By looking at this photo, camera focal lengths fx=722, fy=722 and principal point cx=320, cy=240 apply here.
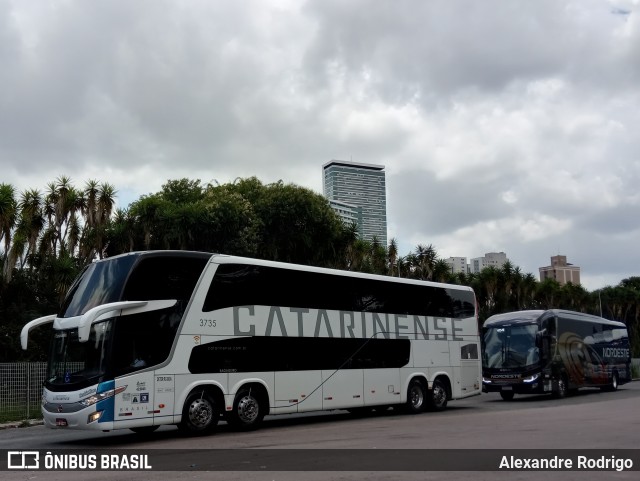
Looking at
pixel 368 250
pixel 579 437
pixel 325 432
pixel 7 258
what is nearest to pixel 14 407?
pixel 325 432

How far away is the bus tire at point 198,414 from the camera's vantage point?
15.8 metres

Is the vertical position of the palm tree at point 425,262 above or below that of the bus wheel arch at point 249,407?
above

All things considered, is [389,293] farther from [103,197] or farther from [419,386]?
[103,197]

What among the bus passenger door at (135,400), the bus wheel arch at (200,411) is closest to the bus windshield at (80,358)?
the bus passenger door at (135,400)

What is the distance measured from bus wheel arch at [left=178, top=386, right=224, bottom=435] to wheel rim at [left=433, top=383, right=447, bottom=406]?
884 centimetres

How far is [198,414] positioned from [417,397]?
864 centimetres

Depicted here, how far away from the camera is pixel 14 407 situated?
2356cm

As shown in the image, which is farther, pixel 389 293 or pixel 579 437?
pixel 389 293

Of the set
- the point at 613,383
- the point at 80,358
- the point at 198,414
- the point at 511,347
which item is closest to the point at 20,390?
the point at 80,358

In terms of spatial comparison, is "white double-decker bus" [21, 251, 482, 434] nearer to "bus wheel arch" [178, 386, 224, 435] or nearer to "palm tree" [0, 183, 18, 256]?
"bus wheel arch" [178, 386, 224, 435]

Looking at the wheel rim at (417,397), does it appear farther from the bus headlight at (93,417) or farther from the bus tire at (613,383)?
the bus tire at (613,383)

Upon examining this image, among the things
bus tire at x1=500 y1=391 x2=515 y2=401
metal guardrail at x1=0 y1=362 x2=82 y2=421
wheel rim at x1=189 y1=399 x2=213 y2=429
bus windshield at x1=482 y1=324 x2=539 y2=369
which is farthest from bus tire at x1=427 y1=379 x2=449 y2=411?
metal guardrail at x1=0 y1=362 x2=82 y2=421

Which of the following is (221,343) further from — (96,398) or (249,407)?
(96,398)

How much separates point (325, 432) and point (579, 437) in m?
5.53
